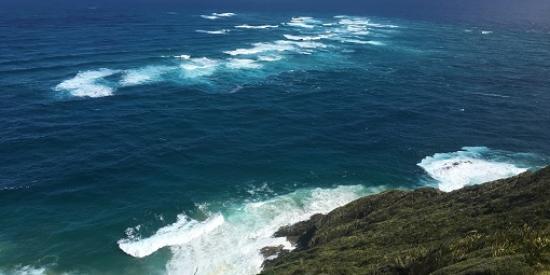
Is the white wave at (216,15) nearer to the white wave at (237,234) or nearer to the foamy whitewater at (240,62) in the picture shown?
the foamy whitewater at (240,62)

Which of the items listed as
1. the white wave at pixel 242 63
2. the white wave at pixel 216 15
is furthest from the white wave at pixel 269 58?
the white wave at pixel 216 15

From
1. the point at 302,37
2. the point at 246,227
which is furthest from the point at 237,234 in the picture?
the point at 302,37

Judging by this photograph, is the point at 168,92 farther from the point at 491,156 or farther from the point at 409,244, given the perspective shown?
the point at 409,244

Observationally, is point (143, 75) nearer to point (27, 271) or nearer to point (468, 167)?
point (27, 271)

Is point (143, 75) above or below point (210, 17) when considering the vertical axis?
below

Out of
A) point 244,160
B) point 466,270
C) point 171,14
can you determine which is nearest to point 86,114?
point 244,160

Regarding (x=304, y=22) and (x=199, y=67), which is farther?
(x=304, y=22)

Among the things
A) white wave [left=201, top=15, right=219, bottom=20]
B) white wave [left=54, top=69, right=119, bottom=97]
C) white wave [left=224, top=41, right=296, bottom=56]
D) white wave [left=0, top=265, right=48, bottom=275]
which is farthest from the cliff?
white wave [left=201, top=15, right=219, bottom=20]
